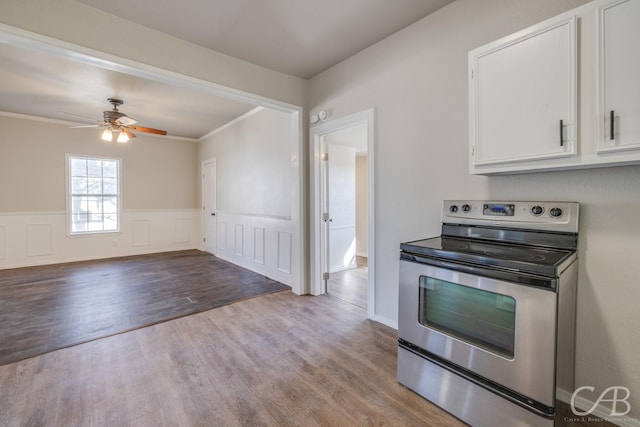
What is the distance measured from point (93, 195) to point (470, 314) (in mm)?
7220

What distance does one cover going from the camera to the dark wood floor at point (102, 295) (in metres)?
2.66

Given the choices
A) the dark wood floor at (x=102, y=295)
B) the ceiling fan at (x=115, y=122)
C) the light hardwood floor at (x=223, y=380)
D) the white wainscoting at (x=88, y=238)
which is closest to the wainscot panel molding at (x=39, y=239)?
the white wainscoting at (x=88, y=238)

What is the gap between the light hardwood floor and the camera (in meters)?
1.64

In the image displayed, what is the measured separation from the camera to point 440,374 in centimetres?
167

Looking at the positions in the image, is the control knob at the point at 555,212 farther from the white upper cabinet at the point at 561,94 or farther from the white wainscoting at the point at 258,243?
the white wainscoting at the point at 258,243

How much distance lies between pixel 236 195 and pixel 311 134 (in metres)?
2.53

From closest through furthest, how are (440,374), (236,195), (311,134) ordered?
(440,374) → (311,134) → (236,195)

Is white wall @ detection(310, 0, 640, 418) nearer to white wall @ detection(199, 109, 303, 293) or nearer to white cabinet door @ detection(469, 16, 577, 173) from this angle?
white cabinet door @ detection(469, 16, 577, 173)

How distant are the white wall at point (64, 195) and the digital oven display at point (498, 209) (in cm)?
688

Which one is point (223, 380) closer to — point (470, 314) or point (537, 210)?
point (470, 314)

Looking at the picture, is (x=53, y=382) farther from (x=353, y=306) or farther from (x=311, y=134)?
(x=311, y=134)

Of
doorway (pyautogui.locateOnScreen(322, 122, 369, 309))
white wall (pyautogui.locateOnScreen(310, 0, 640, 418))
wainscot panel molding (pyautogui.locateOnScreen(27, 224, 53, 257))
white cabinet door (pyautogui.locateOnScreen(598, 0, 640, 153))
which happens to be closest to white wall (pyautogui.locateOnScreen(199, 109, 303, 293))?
doorway (pyautogui.locateOnScreen(322, 122, 369, 309))

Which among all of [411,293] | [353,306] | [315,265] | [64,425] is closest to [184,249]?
[315,265]

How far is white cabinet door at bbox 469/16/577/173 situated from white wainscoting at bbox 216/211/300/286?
257 centimetres
